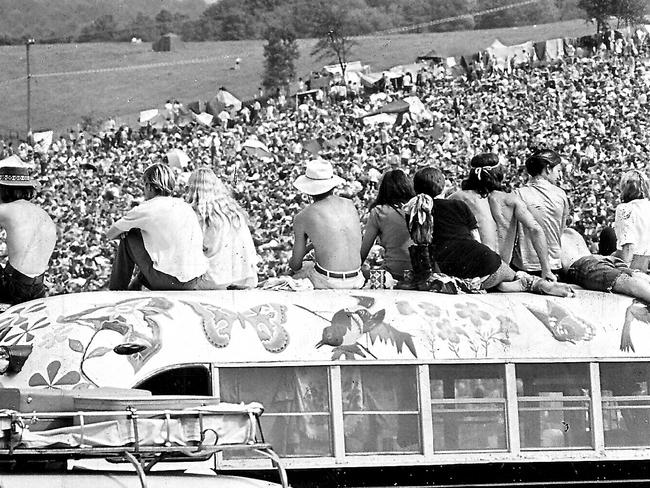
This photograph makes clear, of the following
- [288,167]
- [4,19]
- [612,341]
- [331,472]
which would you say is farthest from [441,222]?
[4,19]

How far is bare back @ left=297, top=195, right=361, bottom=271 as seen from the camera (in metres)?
9.53

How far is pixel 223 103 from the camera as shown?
204 feet

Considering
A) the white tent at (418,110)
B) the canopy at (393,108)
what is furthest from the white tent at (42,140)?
the white tent at (418,110)

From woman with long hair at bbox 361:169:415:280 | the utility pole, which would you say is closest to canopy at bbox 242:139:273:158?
the utility pole

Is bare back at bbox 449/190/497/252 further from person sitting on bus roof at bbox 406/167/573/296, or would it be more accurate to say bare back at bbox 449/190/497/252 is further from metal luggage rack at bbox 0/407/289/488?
metal luggage rack at bbox 0/407/289/488

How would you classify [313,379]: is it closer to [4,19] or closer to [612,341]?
[612,341]

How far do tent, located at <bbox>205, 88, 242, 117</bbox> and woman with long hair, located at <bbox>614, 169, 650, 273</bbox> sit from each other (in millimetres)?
50451

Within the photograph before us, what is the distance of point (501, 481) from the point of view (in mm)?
8703

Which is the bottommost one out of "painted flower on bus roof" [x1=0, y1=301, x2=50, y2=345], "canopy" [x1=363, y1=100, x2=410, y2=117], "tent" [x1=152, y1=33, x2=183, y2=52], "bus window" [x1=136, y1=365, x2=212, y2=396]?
"bus window" [x1=136, y1=365, x2=212, y2=396]

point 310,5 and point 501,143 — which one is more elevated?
point 310,5

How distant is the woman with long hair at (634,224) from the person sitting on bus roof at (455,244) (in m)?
1.17

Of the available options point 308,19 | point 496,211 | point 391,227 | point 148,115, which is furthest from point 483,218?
point 308,19

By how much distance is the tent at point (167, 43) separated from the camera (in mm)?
74062

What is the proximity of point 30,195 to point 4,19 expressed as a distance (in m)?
75.4
